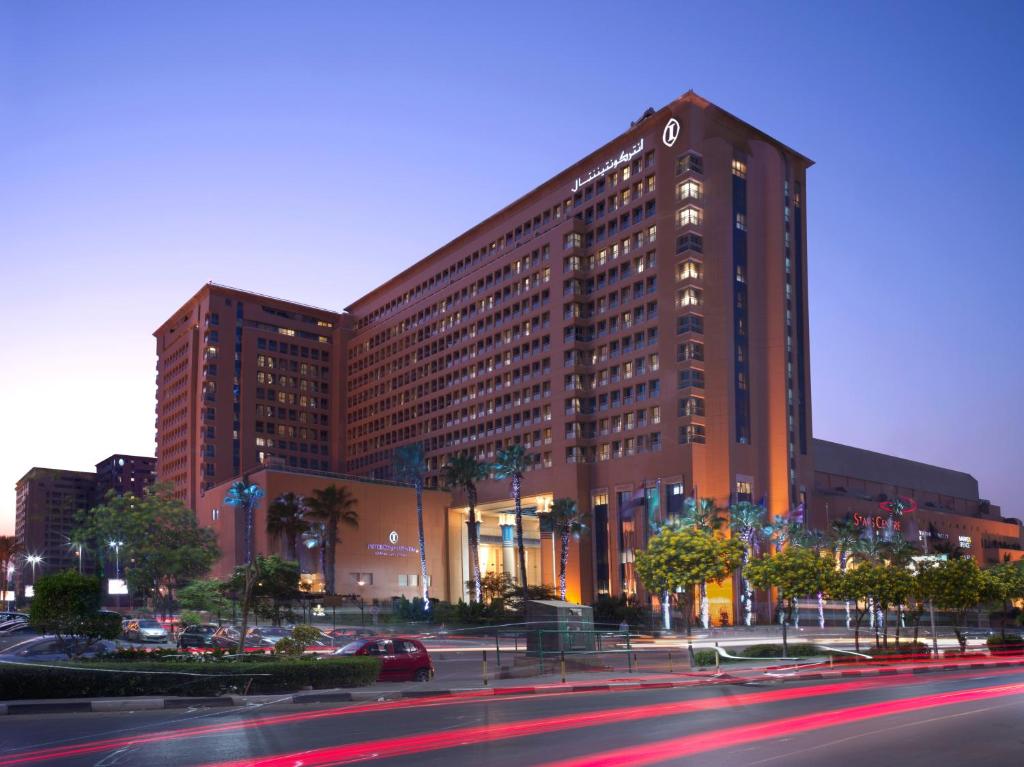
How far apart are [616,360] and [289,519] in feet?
139

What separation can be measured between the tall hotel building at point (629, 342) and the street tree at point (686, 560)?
76.5 feet

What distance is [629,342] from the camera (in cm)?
11794

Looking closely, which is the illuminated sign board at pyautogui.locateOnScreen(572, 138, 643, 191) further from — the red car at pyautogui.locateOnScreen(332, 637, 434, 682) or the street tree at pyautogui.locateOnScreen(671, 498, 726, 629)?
the red car at pyautogui.locateOnScreen(332, 637, 434, 682)

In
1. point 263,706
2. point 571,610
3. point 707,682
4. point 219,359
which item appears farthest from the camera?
point 219,359

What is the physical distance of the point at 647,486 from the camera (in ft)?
367

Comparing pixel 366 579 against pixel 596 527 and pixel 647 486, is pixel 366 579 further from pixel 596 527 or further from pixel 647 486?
pixel 647 486

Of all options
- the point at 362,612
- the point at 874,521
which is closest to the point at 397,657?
the point at 362,612

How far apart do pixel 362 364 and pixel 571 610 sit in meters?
135

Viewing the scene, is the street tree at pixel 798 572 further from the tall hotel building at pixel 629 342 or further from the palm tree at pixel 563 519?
the tall hotel building at pixel 629 342

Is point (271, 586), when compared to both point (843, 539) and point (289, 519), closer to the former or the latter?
point (289, 519)

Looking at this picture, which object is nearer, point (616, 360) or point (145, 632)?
point (145, 632)

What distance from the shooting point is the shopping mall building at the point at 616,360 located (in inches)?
4385

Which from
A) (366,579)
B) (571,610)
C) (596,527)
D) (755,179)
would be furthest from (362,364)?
(571,610)

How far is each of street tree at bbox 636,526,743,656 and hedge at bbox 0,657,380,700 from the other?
2128 inches
